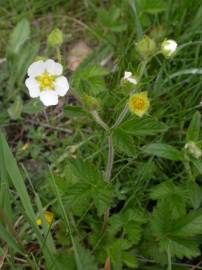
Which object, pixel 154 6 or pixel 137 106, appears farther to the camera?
pixel 154 6

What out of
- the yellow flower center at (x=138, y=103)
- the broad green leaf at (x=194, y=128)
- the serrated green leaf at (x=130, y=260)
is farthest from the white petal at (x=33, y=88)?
the serrated green leaf at (x=130, y=260)

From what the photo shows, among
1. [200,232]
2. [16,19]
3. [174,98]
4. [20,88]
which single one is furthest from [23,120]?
[200,232]

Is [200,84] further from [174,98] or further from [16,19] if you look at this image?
[16,19]

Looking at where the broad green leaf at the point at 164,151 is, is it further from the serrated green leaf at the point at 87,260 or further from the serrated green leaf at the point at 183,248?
the serrated green leaf at the point at 87,260

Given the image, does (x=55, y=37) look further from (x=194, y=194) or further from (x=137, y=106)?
(x=194, y=194)

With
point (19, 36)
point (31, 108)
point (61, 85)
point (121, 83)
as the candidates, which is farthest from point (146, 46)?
point (19, 36)
